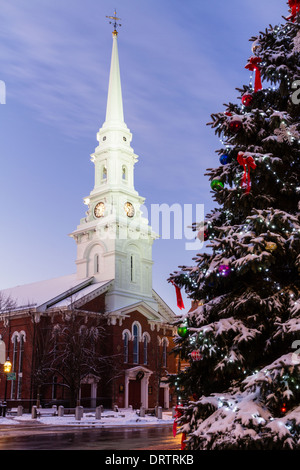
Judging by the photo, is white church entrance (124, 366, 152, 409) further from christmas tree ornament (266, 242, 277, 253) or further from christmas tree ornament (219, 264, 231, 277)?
christmas tree ornament (266, 242, 277, 253)

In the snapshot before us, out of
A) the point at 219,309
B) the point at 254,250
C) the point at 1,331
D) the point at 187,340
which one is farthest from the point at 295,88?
the point at 1,331

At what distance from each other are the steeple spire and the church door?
27235mm

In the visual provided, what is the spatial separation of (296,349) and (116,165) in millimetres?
49053

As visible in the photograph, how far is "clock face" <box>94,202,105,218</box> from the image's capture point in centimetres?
5484

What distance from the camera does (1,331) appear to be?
51031 mm

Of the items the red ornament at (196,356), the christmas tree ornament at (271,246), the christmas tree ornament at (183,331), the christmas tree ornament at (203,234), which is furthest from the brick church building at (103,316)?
the christmas tree ornament at (271,246)

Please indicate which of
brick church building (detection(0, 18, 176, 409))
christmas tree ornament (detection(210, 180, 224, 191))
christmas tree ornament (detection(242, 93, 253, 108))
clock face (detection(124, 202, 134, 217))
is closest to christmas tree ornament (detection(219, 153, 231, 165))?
christmas tree ornament (detection(210, 180, 224, 191))

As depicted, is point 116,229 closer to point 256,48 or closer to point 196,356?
point 256,48

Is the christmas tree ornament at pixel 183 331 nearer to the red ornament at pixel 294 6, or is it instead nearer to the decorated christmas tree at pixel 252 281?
the decorated christmas tree at pixel 252 281

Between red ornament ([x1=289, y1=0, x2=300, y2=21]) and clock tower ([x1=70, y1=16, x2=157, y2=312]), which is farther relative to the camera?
clock tower ([x1=70, y1=16, x2=157, y2=312])

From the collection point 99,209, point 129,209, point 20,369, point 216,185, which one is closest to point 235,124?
point 216,185

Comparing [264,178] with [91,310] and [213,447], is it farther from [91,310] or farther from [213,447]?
[91,310]

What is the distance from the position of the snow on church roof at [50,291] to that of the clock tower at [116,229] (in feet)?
5.10

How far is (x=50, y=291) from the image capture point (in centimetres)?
5272
